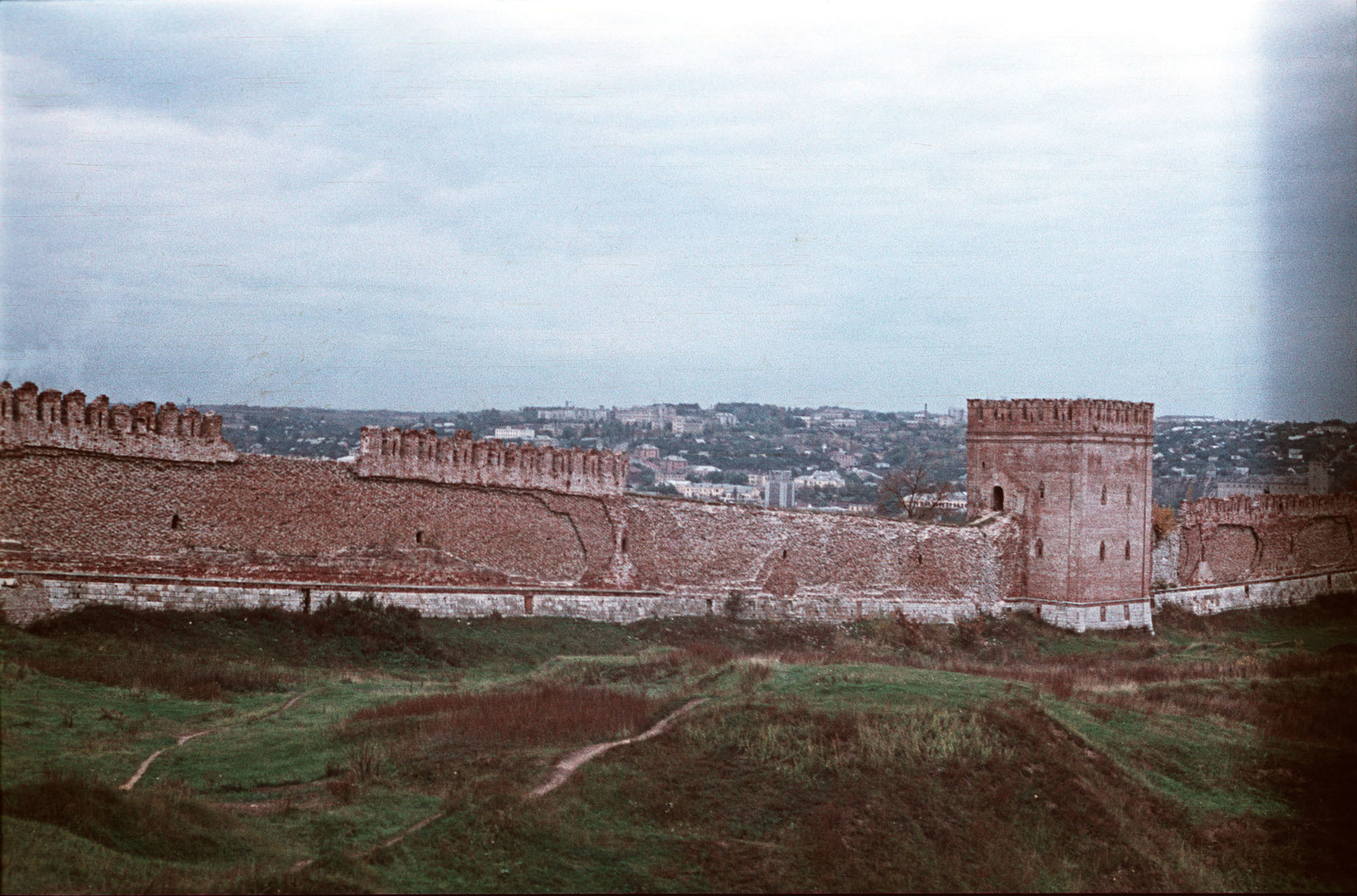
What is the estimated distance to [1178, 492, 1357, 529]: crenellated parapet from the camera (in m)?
32.0

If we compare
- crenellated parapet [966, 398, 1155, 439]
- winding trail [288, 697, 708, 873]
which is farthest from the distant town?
winding trail [288, 697, 708, 873]

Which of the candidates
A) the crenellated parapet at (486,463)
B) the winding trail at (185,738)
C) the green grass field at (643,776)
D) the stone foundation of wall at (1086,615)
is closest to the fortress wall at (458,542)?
the crenellated parapet at (486,463)

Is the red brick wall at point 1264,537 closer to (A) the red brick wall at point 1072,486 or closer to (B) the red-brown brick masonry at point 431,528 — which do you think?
(A) the red brick wall at point 1072,486

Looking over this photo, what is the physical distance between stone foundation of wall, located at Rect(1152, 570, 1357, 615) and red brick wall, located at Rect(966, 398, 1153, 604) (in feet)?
10.1

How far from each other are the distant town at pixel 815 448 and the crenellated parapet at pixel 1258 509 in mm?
438

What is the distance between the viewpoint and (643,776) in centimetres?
1038

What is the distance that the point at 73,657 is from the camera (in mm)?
14195

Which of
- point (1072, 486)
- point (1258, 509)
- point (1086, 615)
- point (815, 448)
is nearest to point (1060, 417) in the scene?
point (1072, 486)

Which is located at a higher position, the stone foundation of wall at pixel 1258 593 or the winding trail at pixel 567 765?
the winding trail at pixel 567 765

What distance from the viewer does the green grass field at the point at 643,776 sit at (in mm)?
8766

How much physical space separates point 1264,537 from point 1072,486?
984 centimetres

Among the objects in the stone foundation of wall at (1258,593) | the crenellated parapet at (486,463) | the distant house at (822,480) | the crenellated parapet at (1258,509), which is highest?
the crenellated parapet at (486,463)

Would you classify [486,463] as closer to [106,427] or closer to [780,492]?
[106,427]

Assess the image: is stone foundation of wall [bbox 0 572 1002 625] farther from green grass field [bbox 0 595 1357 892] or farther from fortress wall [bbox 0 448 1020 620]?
green grass field [bbox 0 595 1357 892]
